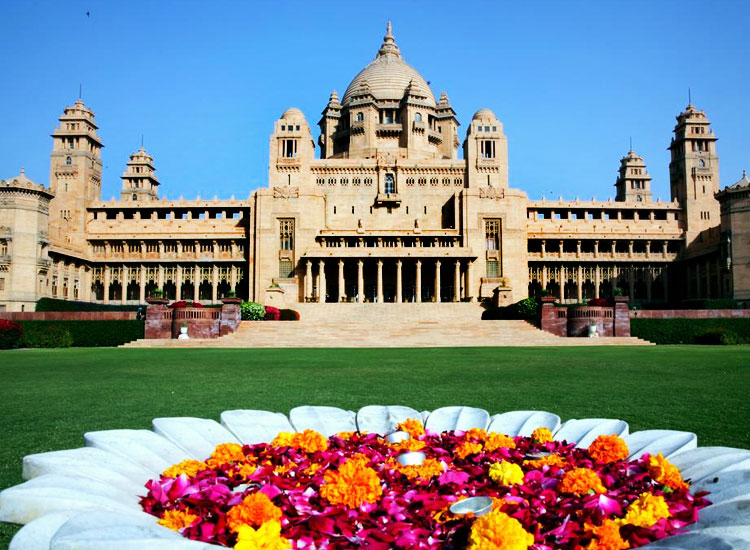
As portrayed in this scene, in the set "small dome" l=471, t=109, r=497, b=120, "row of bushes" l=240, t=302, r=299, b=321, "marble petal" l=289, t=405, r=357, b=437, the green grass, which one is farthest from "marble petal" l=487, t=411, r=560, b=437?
"small dome" l=471, t=109, r=497, b=120

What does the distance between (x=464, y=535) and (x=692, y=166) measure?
3352 inches

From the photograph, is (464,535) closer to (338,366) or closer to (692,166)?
(338,366)

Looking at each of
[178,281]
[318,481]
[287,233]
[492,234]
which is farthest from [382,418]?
[178,281]

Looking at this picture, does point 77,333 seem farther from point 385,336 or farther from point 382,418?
point 382,418

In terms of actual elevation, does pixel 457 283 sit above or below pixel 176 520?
above

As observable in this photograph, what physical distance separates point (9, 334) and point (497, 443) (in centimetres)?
3343

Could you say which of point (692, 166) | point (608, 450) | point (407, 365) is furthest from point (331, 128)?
point (608, 450)

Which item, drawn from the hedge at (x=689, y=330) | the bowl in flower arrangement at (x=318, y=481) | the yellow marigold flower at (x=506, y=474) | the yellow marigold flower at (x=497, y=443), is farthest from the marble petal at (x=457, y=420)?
the hedge at (x=689, y=330)

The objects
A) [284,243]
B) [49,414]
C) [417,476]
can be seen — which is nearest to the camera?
[417,476]

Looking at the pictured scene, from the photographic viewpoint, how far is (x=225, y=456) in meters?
5.04

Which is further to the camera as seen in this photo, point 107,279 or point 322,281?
point 107,279

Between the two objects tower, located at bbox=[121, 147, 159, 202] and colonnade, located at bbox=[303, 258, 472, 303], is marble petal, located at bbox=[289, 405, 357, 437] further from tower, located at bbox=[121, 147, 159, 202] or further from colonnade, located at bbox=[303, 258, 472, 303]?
tower, located at bbox=[121, 147, 159, 202]

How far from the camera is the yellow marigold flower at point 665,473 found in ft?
13.9

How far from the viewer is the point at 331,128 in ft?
270
